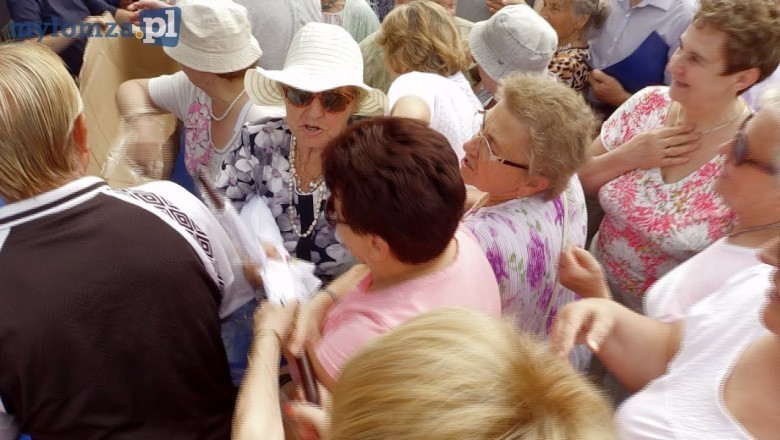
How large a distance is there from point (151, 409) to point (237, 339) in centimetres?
41

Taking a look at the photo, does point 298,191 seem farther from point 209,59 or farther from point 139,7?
point 139,7

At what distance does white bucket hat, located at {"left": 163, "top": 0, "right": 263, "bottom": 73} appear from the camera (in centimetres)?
242

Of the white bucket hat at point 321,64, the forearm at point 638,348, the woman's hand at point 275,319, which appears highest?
the white bucket hat at point 321,64

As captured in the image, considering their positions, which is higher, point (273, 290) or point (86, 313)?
point (86, 313)

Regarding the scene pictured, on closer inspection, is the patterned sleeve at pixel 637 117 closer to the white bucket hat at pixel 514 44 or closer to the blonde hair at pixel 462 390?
the white bucket hat at pixel 514 44

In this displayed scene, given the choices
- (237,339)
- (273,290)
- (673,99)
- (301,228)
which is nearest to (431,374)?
(273,290)

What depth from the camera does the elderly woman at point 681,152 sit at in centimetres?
195

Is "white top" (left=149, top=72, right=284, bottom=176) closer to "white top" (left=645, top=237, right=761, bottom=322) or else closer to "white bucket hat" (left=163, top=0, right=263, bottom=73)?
"white bucket hat" (left=163, top=0, right=263, bottom=73)

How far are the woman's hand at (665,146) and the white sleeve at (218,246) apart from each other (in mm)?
1447

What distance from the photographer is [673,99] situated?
212 centimetres

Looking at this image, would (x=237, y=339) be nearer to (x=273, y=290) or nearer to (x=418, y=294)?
(x=273, y=290)

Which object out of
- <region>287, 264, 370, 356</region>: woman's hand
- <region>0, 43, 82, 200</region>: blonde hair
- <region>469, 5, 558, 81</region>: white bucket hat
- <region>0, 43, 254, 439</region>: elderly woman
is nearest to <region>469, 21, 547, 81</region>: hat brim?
<region>469, 5, 558, 81</region>: white bucket hat

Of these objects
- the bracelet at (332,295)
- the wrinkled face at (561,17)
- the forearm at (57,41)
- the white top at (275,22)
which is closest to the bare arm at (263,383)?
the bracelet at (332,295)

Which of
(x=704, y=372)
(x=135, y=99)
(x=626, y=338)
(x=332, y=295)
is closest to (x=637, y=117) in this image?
(x=626, y=338)
